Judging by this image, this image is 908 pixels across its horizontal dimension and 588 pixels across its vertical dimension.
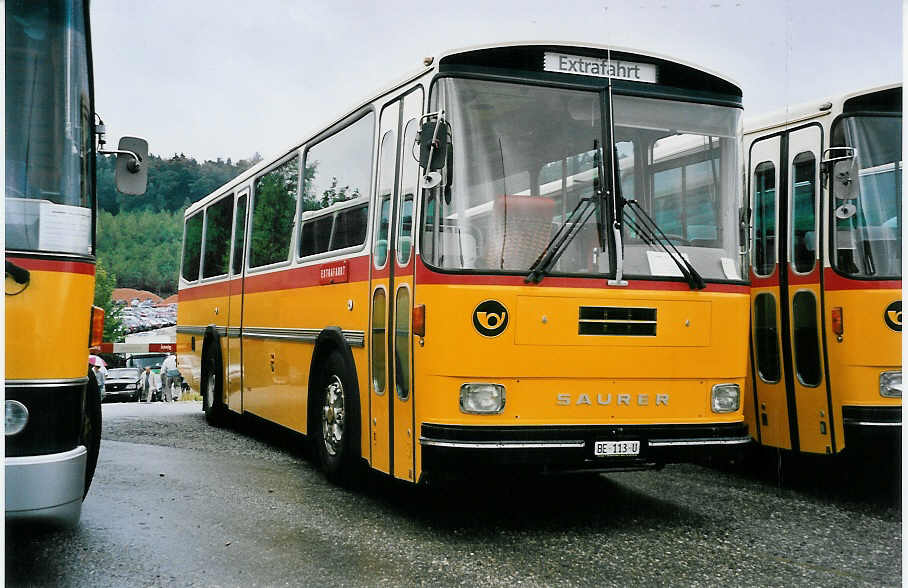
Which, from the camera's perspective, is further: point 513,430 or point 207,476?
point 207,476

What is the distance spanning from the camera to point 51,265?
14.9ft

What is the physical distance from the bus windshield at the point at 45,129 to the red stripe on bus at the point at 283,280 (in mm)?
2553

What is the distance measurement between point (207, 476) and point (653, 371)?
3.87 m

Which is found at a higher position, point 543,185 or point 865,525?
point 543,185

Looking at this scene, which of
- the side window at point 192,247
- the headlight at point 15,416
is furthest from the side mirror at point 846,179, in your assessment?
the side window at point 192,247

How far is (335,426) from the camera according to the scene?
7.54 metres

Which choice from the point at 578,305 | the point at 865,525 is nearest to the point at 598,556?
the point at 578,305

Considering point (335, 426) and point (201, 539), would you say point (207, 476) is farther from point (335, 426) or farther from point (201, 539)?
point (201, 539)

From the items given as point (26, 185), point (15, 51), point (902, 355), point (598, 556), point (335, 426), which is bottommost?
point (598, 556)

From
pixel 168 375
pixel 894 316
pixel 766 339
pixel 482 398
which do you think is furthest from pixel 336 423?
pixel 168 375

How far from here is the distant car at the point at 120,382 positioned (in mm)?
24328

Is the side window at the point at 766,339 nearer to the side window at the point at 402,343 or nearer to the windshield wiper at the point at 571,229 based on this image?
the windshield wiper at the point at 571,229

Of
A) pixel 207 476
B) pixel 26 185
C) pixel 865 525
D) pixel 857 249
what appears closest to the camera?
pixel 26 185

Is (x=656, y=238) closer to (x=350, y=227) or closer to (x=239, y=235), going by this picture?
(x=350, y=227)
